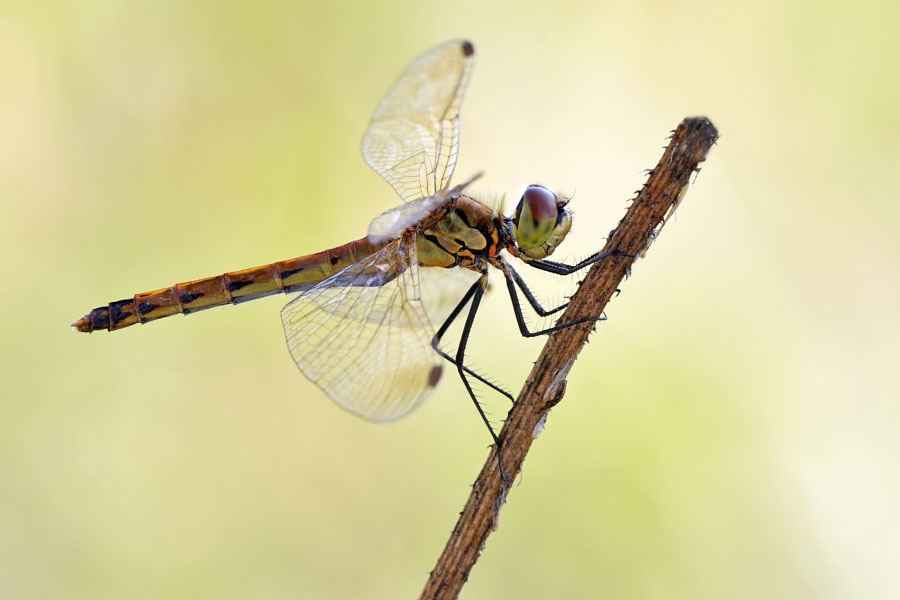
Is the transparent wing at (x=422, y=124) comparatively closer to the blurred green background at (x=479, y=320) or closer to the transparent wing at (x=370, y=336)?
the blurred green background at (x=479, y=320)

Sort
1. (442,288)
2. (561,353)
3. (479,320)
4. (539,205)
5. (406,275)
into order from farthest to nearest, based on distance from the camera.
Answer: (479,320)
(442,288)
(406,275)
(539,205)
(561,353)

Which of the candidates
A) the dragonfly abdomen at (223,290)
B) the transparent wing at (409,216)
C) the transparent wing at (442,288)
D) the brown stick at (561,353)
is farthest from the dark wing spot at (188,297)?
the brown stick at (561,353)

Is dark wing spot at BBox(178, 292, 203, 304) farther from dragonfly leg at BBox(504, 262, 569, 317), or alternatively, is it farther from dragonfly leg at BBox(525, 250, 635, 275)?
dragonfly leg at BBox(525, 250, 635, 275)

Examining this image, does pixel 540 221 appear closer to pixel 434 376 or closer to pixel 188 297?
pixel 434 376

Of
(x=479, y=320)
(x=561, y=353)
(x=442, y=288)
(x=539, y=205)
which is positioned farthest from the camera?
(x=479, y=320)

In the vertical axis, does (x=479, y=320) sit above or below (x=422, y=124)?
below

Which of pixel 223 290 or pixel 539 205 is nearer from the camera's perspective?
pixel 539 205

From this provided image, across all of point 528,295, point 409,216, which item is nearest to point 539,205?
point 528,295
